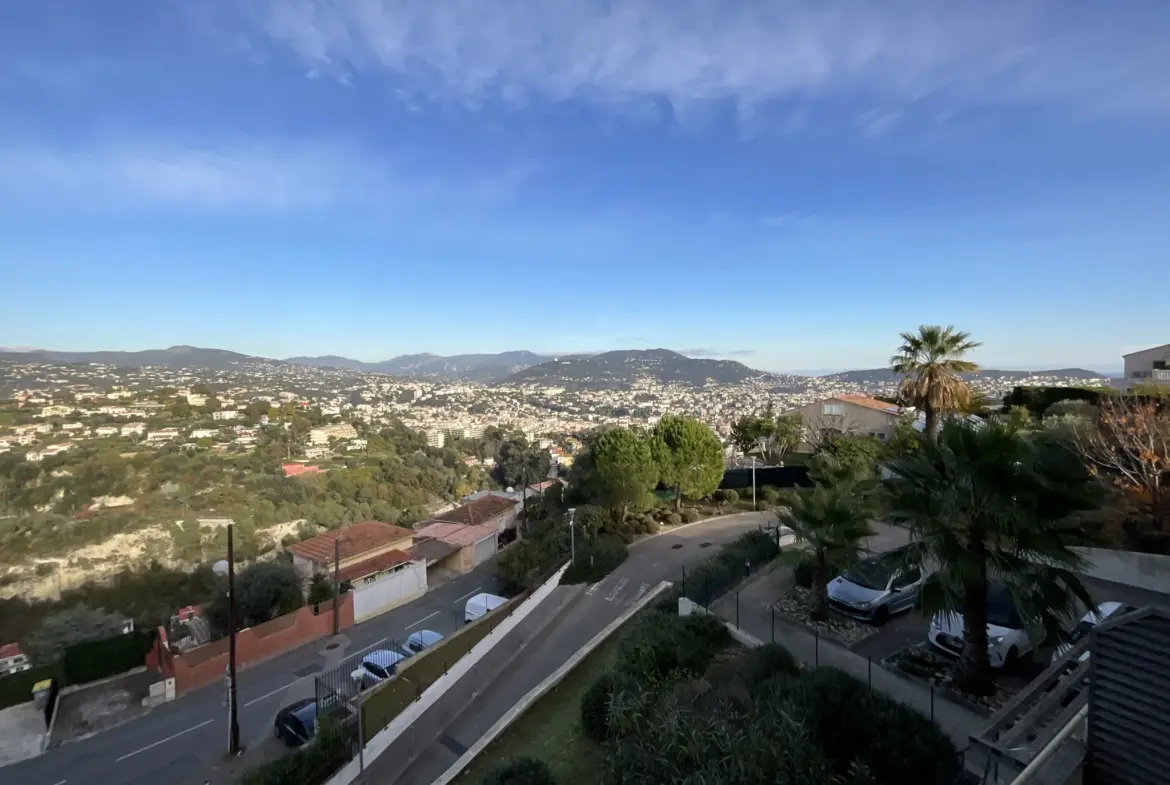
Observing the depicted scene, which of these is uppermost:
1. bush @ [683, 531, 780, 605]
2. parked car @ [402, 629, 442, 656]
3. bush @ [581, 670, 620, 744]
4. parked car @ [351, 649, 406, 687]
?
bush @ [683, 531, 780, 605]

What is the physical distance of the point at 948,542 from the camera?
7.05 metres

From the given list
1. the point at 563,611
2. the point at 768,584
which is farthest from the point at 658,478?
the point at 768,584

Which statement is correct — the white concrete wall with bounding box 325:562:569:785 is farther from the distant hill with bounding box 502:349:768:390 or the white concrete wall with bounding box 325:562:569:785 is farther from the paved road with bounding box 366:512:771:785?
the distant hill with bounding box 502:349:768:390

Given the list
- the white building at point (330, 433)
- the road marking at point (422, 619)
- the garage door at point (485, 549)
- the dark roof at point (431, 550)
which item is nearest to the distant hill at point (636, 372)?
the white building at point (330, 433)

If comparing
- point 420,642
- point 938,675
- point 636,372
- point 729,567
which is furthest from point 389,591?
point 636,372

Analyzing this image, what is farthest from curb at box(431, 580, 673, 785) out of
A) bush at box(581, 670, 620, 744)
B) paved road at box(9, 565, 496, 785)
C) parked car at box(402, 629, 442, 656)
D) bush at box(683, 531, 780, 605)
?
paved road at box(9, 565, 496, 785)

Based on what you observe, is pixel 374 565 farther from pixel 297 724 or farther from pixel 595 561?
pixel 297 724

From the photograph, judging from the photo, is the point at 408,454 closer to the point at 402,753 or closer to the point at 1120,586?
the point at 402,753

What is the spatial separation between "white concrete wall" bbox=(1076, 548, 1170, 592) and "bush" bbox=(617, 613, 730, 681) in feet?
24.5

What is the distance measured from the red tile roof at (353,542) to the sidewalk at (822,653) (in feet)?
62.6

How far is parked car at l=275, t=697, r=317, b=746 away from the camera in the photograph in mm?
12672

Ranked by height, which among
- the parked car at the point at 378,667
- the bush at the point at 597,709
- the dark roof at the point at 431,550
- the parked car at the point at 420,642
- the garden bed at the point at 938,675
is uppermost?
the garden bed at the point at 938,675

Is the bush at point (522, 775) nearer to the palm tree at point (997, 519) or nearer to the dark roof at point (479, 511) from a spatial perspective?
the palm tree at point (997, 519)

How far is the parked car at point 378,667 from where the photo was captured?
13.6m
